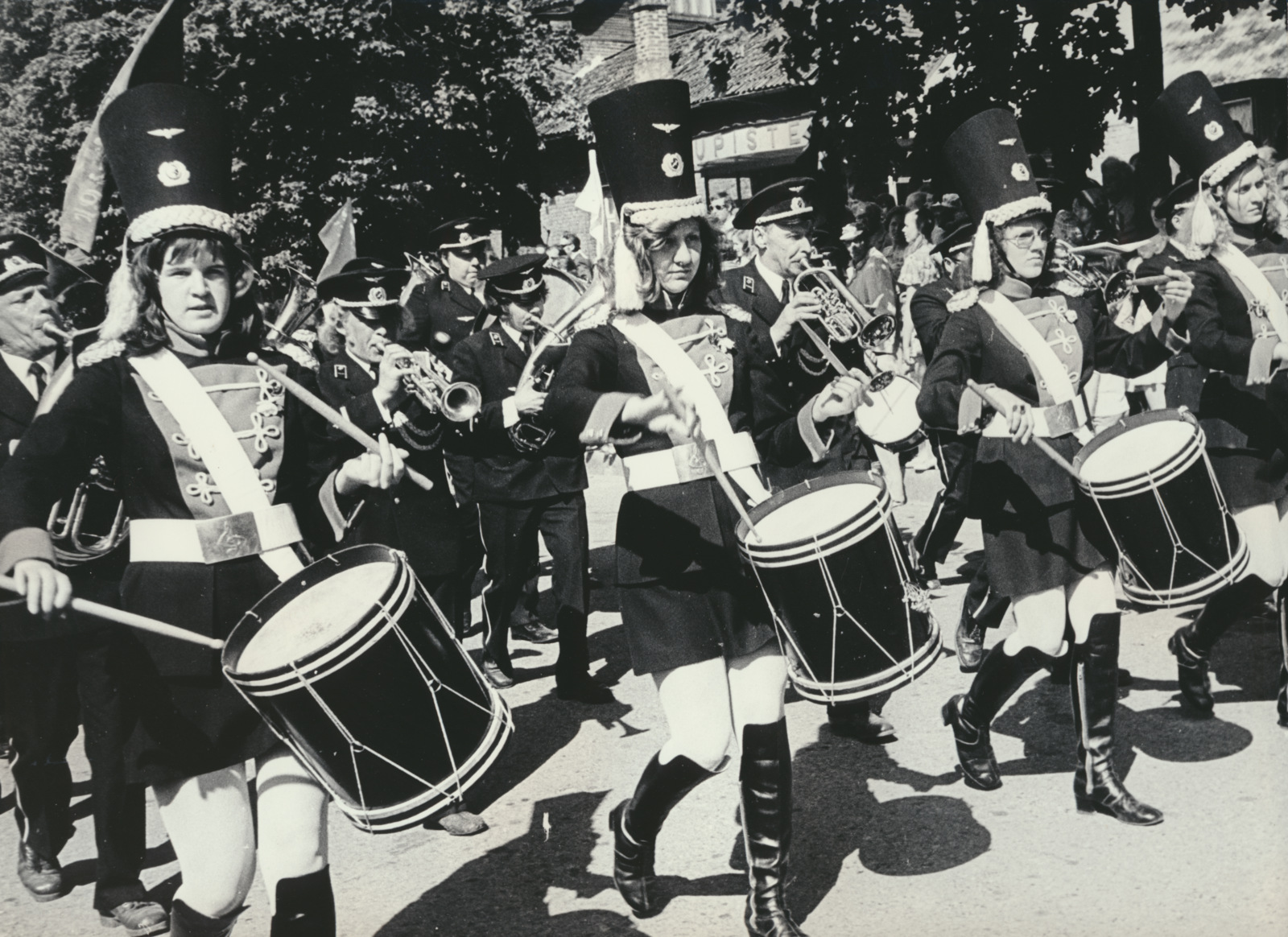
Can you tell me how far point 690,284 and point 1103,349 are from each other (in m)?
1.72

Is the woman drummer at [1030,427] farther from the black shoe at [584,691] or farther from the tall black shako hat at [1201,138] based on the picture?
the black shoe at [584,691]

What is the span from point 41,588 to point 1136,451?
3.26 m

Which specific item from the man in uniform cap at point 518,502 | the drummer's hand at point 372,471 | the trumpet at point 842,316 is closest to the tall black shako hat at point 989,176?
the trumpet at point 842,316

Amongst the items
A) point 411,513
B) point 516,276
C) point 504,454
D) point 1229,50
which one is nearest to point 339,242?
point 516,276

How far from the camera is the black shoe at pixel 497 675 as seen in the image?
7.12 m

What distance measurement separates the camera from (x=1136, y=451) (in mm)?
4512

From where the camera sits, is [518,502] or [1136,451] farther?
[518,502]

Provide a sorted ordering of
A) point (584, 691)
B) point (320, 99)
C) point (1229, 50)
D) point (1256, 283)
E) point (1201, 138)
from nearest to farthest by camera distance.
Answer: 1. point (1256, 283)
2. point (1201, 138)
3. point (584, 691)
4. point (1229, 50)
5. point (320, 99)

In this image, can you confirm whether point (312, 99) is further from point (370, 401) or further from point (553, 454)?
point (370, 401)

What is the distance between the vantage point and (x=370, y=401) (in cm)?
521

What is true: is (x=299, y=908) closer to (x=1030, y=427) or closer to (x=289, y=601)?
(x=289, y=601)

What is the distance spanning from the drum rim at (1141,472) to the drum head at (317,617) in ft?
7.74

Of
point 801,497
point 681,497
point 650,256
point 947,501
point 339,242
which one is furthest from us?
point 947,501

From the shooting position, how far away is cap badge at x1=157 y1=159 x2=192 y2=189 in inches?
133
